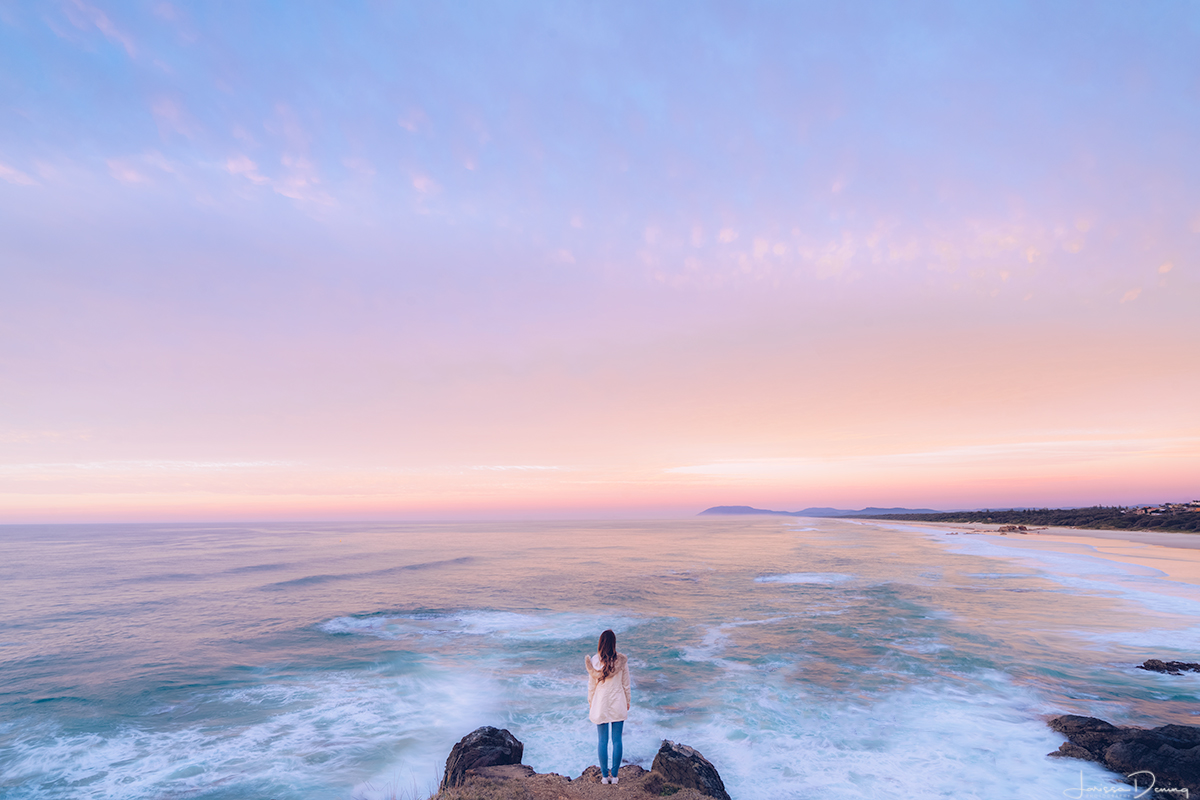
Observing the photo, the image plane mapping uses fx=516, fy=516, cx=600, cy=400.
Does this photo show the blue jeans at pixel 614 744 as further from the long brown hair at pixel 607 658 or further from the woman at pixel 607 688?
the long brown hair at pixel 607 658

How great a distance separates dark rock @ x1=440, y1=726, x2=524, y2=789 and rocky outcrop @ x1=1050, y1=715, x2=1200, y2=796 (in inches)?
389

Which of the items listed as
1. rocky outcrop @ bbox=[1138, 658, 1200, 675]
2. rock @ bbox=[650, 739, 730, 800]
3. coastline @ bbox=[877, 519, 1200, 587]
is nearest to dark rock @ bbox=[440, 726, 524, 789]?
rock @ bbox=[650, 739, 730, 800]

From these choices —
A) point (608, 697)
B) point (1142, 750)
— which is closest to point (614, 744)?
point (608, 697)

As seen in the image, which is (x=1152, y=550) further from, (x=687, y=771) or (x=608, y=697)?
(x=608, y=697)

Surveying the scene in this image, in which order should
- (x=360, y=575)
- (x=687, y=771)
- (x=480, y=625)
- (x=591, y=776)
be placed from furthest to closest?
1. (x=360, y=575)
2. (x=480, y=625)
3. (x=591, y=776)
4. (x=687, y=771)

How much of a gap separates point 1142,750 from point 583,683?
11749 mm

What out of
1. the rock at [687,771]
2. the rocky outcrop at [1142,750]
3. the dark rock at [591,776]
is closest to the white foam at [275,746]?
the dark rock at [591,776]

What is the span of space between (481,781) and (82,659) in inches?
792

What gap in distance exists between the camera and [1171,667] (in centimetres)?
1360

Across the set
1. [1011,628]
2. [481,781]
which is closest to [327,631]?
[481,781]

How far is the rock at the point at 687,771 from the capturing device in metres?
7.62

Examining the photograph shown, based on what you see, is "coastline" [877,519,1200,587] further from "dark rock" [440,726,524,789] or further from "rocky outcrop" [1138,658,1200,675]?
"dark rock" [440,726,524,789]

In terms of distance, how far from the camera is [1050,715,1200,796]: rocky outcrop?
7.70 m

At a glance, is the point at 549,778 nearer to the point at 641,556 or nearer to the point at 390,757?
the point at 390,757
